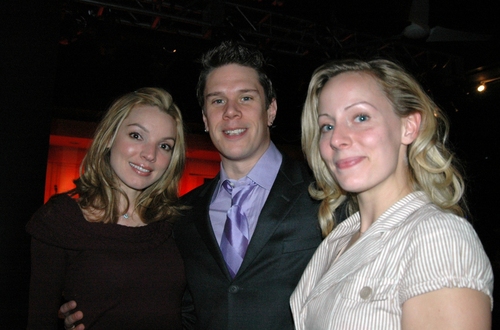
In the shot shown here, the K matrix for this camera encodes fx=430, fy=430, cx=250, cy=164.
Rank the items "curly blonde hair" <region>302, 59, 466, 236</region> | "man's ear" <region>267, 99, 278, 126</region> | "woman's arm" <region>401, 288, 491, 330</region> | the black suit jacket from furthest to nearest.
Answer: "man's ear" <region>267, 99, 278, 126</region>, the black suit jacket, "curly blonde hair" <region>302, 59, 466, 236</region>, "woman's arm" <region>401, 288, 491, 330</region>

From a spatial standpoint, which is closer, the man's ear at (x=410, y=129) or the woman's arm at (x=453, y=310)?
the woman's arm at (x=453, y=310)

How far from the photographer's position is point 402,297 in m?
1.18

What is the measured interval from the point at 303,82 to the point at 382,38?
1.15 m

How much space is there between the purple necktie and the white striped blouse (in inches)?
21.1

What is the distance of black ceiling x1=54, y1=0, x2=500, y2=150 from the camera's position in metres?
4.73

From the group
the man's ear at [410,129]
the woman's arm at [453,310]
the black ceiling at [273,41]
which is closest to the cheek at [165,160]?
the man's ear at [410,129]

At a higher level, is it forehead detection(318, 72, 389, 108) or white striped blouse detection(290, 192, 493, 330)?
forehead detection(318, 72, 389, 108)

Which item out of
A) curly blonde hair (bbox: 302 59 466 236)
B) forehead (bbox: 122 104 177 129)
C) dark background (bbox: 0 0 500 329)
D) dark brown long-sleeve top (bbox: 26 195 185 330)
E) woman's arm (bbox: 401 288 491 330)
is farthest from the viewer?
forehead (bbox: 122 104 177 129)

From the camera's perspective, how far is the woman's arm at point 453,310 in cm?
107

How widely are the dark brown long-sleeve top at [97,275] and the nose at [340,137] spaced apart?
1172 millimetres

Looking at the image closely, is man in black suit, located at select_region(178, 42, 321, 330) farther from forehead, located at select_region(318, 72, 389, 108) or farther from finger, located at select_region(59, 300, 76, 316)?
forehead, located at select_region(318, 72, 389, 108)

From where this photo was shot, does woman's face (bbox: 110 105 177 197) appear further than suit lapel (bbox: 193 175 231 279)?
Yes

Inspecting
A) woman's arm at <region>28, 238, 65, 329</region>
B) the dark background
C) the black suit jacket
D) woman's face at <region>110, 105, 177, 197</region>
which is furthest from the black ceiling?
woman's arm at <region>28, 238, 65, 329</region>

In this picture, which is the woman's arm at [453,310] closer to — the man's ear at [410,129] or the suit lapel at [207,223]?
the man's ear at [410,129]
